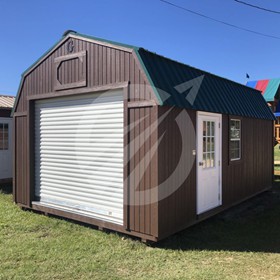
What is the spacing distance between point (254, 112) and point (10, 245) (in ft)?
22.4

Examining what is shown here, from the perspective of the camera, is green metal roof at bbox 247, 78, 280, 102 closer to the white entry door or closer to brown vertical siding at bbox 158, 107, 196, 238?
the white entry door

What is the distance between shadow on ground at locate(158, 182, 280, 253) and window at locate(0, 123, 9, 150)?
826cm

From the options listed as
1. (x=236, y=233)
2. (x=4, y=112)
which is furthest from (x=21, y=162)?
(x=236, y=233)

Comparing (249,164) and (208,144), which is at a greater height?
(208,144)

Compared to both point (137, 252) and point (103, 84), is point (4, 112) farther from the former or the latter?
point (137, 252)

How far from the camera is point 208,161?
657 cm

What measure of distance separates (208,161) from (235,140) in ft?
5.04

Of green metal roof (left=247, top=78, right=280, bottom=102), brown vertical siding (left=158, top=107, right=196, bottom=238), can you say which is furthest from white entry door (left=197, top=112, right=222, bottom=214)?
green metal roof (left=247, top=78, right=280, bottom=102)

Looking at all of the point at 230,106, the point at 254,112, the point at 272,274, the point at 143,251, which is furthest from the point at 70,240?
the point at 254,112

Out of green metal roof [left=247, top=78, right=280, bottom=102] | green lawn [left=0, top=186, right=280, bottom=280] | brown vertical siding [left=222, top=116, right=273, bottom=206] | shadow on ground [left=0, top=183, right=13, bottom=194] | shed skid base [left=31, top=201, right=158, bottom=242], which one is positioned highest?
green metal roof [left=247, top=78, right=280, bottom=102]

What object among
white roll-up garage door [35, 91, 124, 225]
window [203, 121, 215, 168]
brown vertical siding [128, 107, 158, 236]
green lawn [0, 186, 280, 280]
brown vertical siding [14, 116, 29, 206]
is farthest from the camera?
brown vertical siding [14, 116, 29, 206]

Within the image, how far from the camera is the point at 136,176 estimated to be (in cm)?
521

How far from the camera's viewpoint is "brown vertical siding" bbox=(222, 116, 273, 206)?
7270mm

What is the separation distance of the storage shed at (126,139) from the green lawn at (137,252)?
0.31 metres
